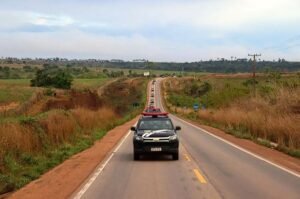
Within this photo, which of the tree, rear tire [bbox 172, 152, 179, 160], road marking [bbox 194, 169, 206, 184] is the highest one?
road marking [bbox 194, 169, 206, 184]

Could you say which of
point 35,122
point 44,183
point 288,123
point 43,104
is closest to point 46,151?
point 35,122

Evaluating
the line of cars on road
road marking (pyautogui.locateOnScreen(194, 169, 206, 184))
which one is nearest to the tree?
the line of cars on road

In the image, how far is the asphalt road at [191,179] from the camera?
1202 cm

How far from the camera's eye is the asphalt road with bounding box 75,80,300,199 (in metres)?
12.0

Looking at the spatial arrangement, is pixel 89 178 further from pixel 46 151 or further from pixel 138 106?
pixel 138 106

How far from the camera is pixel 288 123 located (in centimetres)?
2592

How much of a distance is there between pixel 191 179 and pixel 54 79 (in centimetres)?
8781

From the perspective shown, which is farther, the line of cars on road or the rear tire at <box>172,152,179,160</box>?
the rear tire at <box>172,152,179,160</box>

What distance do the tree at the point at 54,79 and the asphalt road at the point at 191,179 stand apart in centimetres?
7572

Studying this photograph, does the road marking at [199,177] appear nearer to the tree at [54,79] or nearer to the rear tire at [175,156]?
the rear tire at [175,156]

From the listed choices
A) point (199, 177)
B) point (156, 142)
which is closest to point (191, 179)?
point (199, 177)

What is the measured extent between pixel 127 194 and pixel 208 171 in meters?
5.12

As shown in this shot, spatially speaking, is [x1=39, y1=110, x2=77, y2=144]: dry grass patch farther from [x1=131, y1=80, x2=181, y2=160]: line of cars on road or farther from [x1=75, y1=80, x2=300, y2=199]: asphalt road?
[x1=131, y1=80, x2=181, y2=160]: line of cars on road

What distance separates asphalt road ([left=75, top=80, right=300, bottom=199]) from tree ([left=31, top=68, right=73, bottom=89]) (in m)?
75.7
